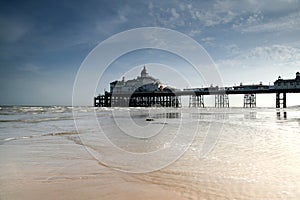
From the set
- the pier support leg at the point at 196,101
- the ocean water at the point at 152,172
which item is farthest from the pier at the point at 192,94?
the ocean water at the point at 152,172

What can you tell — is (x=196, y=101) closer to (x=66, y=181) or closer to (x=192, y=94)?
(x=192, y=94)

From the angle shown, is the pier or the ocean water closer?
the ocean water

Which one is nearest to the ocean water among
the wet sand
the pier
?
the wet sand

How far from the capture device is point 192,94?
7056 centimetres

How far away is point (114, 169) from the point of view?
3330mm

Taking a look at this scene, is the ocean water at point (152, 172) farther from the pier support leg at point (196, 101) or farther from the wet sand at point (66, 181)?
the pier support leg at point (196, 101)

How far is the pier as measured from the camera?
56366mm

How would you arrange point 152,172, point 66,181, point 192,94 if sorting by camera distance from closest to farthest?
point 66,181 < point 152,172 < point 192,94

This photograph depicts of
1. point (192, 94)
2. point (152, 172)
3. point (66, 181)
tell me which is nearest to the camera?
point (66, 181)

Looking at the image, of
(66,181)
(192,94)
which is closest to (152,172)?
(66,181)

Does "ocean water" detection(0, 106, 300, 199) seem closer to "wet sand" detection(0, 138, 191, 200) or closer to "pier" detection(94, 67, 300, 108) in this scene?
"wet sand" detection(0, 138, 191, 200)

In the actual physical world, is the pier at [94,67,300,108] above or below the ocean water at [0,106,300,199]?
above

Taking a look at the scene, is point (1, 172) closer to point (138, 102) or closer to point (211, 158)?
point (211, 158)

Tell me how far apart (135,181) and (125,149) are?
2.10m
